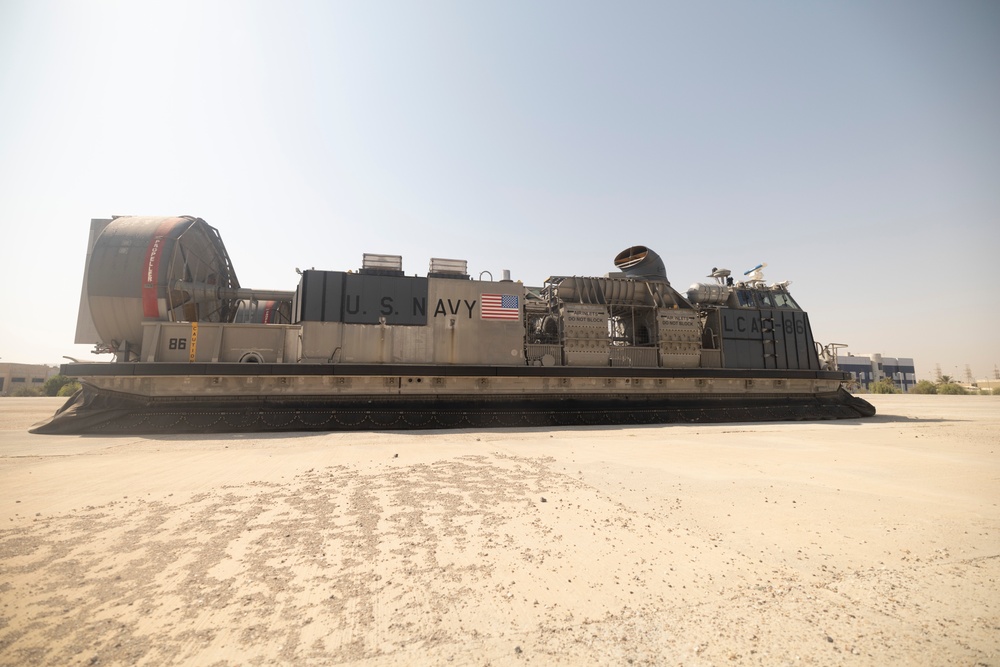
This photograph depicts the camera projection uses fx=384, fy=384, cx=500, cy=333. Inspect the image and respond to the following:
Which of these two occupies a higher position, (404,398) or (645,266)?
(645,266)

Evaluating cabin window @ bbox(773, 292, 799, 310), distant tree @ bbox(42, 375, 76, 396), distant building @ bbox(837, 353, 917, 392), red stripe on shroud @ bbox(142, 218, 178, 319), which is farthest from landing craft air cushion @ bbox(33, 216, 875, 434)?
distant building @ bbox(837, 353, 917, 392)

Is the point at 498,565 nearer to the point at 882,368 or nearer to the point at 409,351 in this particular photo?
the point at 409,351

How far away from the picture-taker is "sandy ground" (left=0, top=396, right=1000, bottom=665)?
1.67 metres

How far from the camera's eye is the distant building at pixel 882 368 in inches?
A: 2874

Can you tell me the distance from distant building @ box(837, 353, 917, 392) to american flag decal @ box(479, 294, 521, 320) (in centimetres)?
8525

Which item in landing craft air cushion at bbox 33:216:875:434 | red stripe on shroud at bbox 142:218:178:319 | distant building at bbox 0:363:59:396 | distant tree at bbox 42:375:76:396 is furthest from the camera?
distant building at bbox 0:363:59:396

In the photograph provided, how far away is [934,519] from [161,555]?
5904 mm

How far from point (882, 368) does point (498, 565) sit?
109341 mm

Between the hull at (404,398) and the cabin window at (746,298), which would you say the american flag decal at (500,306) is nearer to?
the hull at (404,398)

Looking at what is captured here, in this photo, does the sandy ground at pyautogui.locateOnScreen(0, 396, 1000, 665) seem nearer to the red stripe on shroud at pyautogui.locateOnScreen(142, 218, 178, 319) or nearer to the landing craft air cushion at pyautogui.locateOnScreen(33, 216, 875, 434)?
the landing craft air cushion at pyautogui.locateOnScreen(33, 216, 875, 434)

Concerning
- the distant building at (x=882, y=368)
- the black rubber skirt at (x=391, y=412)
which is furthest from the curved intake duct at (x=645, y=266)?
the distant building at (x=882, y=368)

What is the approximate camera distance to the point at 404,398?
10844mm

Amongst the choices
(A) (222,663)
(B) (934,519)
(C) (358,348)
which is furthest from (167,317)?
(B) (934,519)

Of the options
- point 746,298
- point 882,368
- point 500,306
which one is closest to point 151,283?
point 500,306
